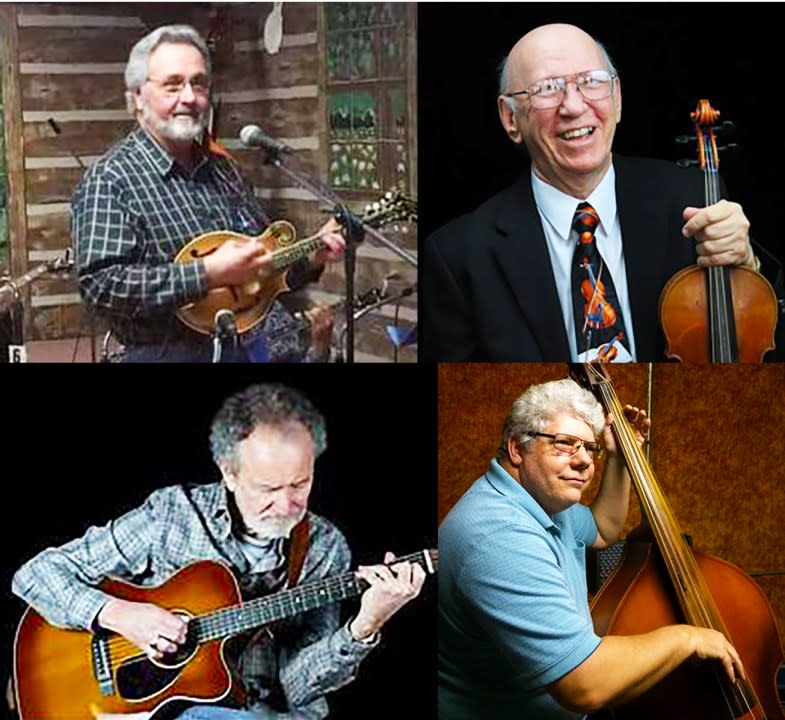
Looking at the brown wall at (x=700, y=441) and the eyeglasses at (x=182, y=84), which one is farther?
the brown wall at (x=700, y=441)

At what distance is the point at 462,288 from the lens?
377cm

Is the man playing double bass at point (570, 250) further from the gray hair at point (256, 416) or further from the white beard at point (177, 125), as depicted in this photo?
the white beard at point (177, 125)

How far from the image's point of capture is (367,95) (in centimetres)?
371

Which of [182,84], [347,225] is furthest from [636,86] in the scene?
[182,84]

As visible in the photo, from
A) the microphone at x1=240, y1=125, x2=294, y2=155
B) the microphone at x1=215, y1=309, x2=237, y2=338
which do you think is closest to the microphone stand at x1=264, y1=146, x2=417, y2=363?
the microphone at x1=240, y1=125, x2=294, y2=155

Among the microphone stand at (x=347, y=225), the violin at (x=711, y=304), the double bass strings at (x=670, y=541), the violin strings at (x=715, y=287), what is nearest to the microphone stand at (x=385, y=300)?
the microphone stand at (x=347, y=225)

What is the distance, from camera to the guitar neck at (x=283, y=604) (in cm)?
385

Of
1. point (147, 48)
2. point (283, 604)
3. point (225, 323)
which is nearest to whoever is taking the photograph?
point (147, 48)

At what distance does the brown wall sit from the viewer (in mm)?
3824

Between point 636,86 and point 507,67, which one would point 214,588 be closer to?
point 507,67

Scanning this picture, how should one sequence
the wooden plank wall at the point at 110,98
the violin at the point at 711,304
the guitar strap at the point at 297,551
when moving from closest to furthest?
the wooden plank wall at the point at 110,98
the violin at the point at 711,304
the guitar strap at the point at 297,551

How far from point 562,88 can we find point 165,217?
0.92 m

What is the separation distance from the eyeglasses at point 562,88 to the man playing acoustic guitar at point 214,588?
87 centimetres

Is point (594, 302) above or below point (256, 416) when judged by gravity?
above
